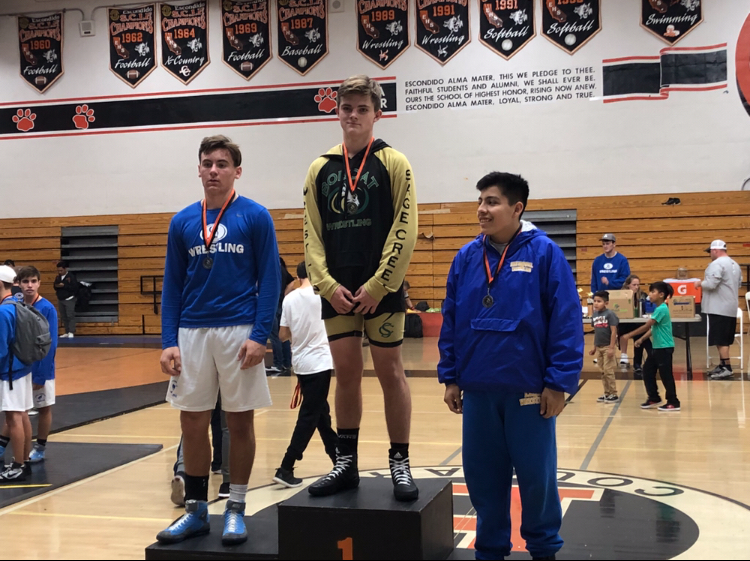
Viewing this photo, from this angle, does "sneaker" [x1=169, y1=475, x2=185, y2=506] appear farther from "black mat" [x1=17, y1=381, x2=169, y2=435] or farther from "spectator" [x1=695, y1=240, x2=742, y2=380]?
"spectator" [x1=695, y1=240, x2=742, y2=380]

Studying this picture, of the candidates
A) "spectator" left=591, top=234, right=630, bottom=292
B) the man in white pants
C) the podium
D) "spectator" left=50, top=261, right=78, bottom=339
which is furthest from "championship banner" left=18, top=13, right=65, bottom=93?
the podium

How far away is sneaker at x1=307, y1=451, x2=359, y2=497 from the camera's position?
3.57m

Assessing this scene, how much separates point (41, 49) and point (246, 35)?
5286mm

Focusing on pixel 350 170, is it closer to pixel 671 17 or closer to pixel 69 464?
pixel 69 464

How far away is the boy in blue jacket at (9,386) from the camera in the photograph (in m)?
5.47

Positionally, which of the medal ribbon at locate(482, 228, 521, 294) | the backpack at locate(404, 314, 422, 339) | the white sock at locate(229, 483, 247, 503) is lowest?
the backpack at locate(404, 314, 422, 339)

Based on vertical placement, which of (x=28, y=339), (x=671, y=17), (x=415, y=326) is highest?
(x=671, y=17)

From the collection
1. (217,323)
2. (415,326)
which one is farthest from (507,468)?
(415,326)

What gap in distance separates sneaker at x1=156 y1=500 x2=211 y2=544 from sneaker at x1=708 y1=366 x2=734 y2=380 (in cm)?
828

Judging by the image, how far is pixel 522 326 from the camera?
325 centimetres

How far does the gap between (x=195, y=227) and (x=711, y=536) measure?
3.22 meters

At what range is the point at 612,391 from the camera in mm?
8578

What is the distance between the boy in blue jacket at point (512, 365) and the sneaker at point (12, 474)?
371cm

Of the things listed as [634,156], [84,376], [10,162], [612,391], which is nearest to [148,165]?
[10,162]
